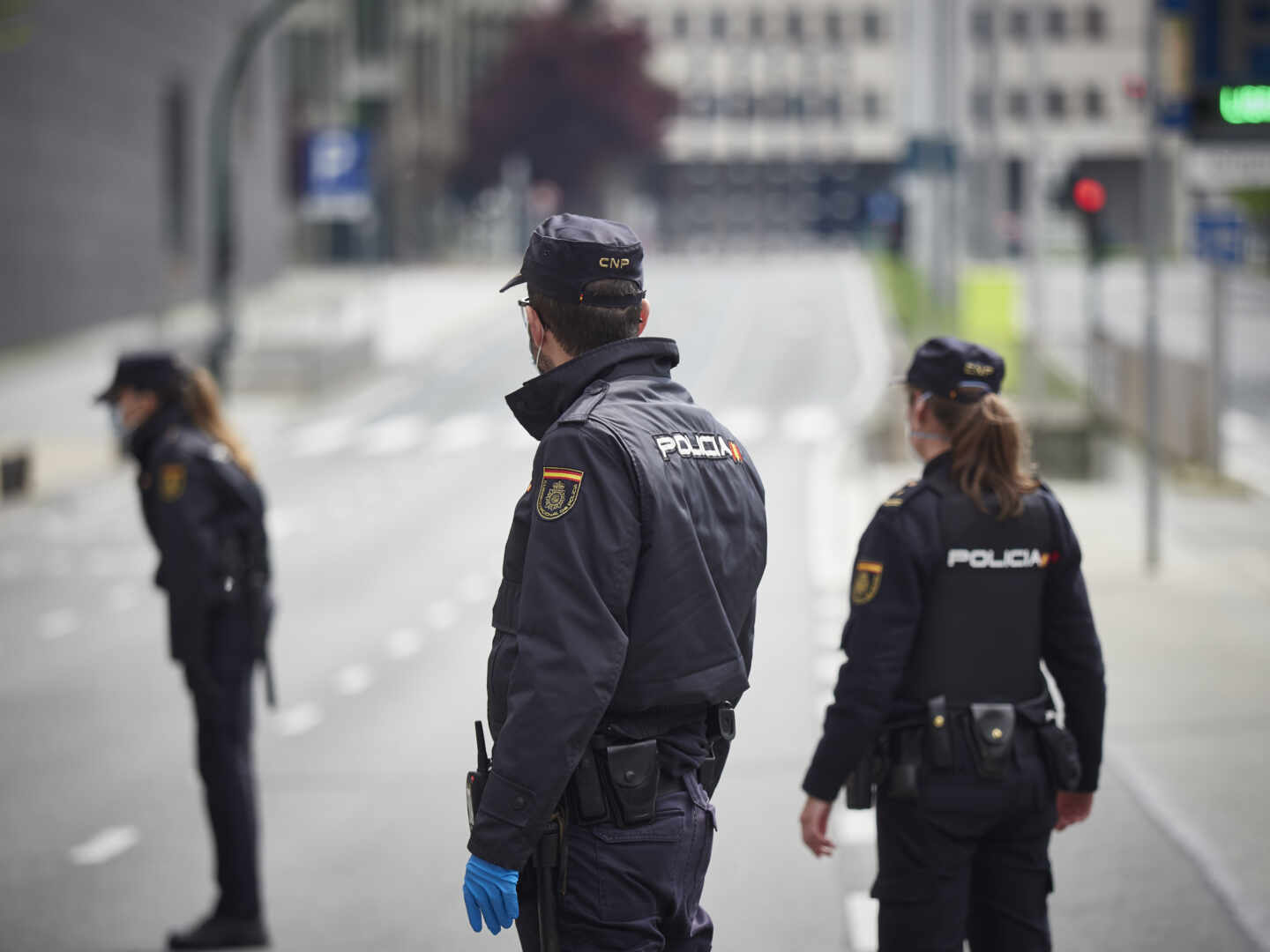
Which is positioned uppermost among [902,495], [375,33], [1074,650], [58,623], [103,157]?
[375,33]

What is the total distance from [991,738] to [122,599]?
12132 millimetres

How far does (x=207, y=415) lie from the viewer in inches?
259

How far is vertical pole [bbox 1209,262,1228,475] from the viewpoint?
1817 cm

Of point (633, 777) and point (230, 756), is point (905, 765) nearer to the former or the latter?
point (633, 777)

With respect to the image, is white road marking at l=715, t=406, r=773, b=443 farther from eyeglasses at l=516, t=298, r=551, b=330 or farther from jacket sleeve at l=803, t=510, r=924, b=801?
eyeglasses at l=516, t=298, r=551, b=330

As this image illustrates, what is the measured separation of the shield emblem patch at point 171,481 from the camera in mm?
6355

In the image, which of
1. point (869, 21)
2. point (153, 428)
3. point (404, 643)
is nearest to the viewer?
point (153, 428)

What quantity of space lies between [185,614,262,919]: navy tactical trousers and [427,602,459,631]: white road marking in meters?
7.16

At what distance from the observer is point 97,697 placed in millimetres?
11328

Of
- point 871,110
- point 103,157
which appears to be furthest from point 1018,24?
point 103,157

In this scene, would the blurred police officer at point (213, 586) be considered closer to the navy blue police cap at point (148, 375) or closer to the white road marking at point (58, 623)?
the navy blue police cap at point (148, 375)

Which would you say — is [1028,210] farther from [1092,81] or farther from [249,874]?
[1092,81]

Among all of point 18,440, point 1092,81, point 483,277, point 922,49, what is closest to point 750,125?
point 1092,81

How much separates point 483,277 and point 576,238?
Result: 6821cm
